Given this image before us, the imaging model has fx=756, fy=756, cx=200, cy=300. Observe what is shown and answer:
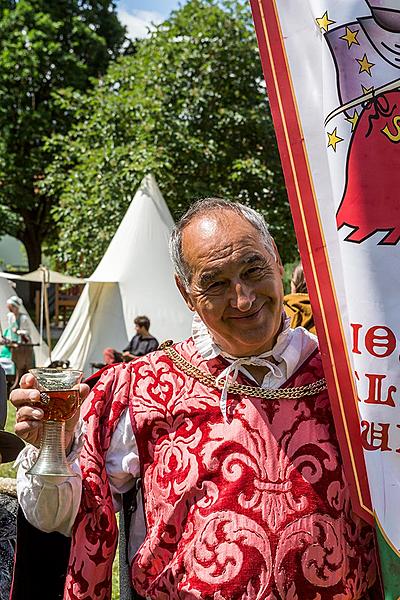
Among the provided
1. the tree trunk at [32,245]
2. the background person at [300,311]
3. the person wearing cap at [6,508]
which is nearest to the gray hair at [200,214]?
the person wearing cap at [6,508]

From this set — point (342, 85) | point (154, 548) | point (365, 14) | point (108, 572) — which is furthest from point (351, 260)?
point (108, 572)

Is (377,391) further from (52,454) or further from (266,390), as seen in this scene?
(52,454)

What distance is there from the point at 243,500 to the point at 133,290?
30.1 feet

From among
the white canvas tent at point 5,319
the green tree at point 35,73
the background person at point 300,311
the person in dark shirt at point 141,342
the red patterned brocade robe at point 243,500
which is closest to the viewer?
the red patterned brocade robe at point 243,500

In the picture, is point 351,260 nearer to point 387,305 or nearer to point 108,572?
point 387,305

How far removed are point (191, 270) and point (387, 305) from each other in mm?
503

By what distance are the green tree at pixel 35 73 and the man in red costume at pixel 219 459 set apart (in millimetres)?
17656

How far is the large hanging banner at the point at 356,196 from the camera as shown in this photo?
155 cm

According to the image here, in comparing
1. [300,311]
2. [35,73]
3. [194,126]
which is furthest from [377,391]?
[35,73]

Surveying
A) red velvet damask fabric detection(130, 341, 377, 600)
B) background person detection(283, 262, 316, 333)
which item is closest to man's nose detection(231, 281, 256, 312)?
red velvet damask fabric detection(130, 341, 377, 600)

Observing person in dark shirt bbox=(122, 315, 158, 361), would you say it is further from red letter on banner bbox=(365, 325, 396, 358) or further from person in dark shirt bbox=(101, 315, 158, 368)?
red letter on banner bbox=(365, 325, 396, 358)

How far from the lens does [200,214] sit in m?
1.87

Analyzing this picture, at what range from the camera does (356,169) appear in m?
1.56

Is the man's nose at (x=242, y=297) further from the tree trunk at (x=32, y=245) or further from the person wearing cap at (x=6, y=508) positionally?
the tree trunk at (x=32, y=245)
